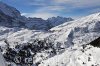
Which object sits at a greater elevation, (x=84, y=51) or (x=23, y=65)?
(x=84, y=51)

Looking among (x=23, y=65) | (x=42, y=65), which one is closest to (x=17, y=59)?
(x=23, y=65)

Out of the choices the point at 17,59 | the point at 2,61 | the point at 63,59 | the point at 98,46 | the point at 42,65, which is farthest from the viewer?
the point at 17,59

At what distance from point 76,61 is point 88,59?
213cm

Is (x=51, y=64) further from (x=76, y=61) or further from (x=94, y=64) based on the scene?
(x=94, y=64)

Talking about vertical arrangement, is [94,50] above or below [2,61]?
below

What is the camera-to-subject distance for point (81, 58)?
30.1 metres

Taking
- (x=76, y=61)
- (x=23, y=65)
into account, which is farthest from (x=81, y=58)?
(x=23, y=65)

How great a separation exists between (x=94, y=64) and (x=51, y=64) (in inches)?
391

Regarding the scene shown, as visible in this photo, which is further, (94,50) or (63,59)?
(63,59)

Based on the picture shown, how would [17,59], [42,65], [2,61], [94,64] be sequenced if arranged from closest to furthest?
[2,61] → [94,64] → [42,65] → [17,59]

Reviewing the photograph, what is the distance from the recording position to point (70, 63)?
99.6ft

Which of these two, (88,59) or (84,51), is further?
(84,51)

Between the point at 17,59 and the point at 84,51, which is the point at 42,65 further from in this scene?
the point at 17,59

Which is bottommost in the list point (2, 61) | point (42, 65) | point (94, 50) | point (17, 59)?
point (17, 59)
